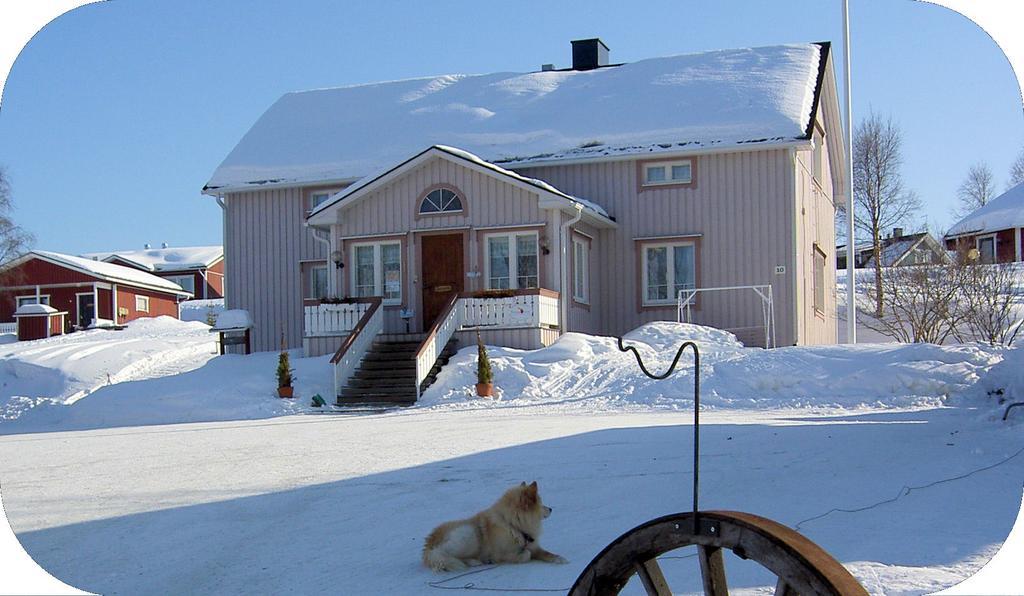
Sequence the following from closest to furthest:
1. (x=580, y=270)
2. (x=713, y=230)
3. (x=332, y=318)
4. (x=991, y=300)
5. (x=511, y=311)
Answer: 1. (x=511, y=311)
2. (x=332, y=318)
3. (x=580, y=270)
4. (x=713, y=230)
5. (x=991, y=300)

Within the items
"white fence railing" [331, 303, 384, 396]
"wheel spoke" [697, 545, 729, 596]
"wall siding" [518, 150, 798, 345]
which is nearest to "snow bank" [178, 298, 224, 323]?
"white fence railing" [331, 303, 384, 396]

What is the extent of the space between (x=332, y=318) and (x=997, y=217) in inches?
724

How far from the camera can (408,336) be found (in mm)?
21016

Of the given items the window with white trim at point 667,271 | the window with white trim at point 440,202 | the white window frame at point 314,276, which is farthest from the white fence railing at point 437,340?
the white window frame at point 314,276

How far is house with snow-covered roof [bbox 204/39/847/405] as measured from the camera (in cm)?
2053

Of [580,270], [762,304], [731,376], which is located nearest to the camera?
[731,376]

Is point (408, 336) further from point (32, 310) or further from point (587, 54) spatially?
point (32, 310)

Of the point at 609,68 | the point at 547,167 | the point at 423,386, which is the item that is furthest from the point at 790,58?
the point at 423,386

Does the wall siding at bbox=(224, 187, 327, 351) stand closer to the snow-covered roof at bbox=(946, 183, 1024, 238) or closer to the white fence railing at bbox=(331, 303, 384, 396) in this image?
the white fence railing at bbox=(331, 303, 384, 396)

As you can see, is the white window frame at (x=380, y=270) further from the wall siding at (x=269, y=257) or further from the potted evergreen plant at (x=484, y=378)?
the potted evergreen plant at (x=484, y=378)

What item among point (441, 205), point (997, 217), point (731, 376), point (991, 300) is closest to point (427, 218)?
point (441, 205)

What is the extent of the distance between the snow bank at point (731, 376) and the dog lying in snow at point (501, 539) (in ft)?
29.6

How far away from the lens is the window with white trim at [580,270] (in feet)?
69.2

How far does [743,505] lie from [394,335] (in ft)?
45.7
